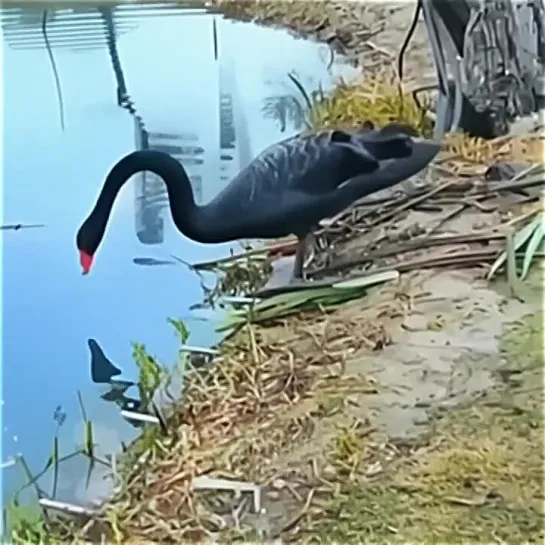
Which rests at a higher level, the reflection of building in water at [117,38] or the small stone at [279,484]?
the reflection of building in water at [117,38]

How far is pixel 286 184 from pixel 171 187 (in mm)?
118

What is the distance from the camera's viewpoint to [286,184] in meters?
0.83

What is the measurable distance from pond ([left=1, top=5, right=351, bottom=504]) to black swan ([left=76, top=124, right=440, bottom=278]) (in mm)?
12

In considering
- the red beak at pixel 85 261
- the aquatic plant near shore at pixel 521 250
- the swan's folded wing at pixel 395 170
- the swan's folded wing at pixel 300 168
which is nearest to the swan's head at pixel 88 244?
the red beak at pixel 85 261

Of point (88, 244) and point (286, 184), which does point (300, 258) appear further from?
point (88, 244)

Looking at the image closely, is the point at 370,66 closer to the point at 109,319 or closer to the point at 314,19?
the point at 314,19

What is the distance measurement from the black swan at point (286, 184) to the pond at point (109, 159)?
0.04 feet

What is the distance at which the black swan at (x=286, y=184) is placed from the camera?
829mm

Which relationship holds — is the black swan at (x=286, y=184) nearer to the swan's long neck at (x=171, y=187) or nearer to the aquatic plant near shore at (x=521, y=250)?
the swan's long neck at (x=171, y=187)

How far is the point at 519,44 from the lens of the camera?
2.70 feet

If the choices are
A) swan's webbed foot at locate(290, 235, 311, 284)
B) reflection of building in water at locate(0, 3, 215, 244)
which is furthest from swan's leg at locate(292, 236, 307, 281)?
reflection of building in water at locate(0, 3, 215, 244)

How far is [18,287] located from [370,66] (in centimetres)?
43

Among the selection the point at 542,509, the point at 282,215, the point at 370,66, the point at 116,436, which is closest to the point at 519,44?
the point at 370,66

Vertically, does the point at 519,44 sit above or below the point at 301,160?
above
